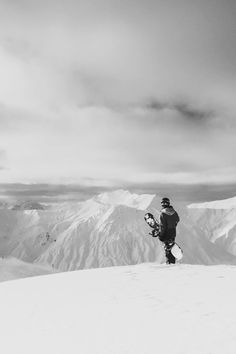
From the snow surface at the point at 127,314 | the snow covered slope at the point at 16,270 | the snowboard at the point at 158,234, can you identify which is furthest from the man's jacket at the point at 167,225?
the snow covered slope at the point at 16,270

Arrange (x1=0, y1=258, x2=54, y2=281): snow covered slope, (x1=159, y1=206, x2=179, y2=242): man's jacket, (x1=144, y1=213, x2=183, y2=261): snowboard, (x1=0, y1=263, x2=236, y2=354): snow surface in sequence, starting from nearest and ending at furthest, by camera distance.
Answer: (x1=0, y1=263, x2=236, y2=354): snow surface
(x1=144, y1=213, x2=183, y2=261): snowboard
(x1=159, y1=206, x2=179, y2=242): man's jacket
(x1=0, y1=258, x2=54, y2=281): snow covered slope

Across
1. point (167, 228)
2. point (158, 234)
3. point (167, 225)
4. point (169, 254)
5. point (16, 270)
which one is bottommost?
point (16, 270)

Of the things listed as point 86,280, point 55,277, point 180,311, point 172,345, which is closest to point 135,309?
point 180,311

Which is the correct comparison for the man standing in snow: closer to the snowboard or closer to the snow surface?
the snowboard

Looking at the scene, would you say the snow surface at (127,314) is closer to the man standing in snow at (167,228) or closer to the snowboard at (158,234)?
the snowboard at (158,234)

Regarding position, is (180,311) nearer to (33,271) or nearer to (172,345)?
(172,345)

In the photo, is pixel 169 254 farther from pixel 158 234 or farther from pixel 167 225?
pixel 167 225

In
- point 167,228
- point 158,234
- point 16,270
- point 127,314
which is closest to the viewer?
point 127,314

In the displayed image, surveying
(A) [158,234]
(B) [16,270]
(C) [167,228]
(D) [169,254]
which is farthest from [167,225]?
(B) [16,270]

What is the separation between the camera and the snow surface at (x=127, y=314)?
9.00 meters

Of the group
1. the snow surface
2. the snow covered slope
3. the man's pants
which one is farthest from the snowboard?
the snow covered slope

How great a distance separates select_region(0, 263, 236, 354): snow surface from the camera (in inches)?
354

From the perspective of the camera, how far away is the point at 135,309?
11.7 metres

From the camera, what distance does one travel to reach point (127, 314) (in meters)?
11.3
